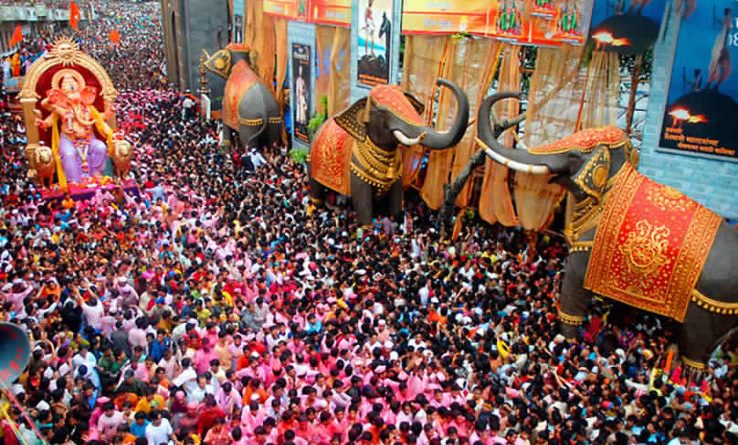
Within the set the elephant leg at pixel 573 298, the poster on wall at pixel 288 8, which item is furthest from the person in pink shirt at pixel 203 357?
the poster on wall at pixel 288 8

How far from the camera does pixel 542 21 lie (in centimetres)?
902

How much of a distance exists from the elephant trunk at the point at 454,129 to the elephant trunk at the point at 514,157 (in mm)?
600

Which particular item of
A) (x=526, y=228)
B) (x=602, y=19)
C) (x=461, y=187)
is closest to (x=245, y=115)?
(x=461, y=187)

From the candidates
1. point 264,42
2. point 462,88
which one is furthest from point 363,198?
point 264,42

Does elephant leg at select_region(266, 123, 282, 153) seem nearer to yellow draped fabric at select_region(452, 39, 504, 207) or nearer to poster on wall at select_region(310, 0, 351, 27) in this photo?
poster on wall at select_region(310, 0, 351, 27)

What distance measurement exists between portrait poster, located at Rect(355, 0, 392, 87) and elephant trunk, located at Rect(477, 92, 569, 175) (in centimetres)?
439

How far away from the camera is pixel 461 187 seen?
986 centimetres

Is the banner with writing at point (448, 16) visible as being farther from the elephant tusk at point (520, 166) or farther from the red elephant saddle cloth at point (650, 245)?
the red elephant saddle cloth at point (650, 245)

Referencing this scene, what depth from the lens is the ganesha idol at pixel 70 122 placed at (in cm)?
1202

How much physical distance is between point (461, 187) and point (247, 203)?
392 cm

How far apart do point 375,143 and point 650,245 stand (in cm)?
474

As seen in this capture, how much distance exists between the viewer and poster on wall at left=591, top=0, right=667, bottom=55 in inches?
312

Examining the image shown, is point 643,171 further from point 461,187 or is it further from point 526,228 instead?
point 461,187

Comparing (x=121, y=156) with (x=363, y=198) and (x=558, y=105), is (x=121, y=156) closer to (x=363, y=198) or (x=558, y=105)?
(x=363, y=198)
